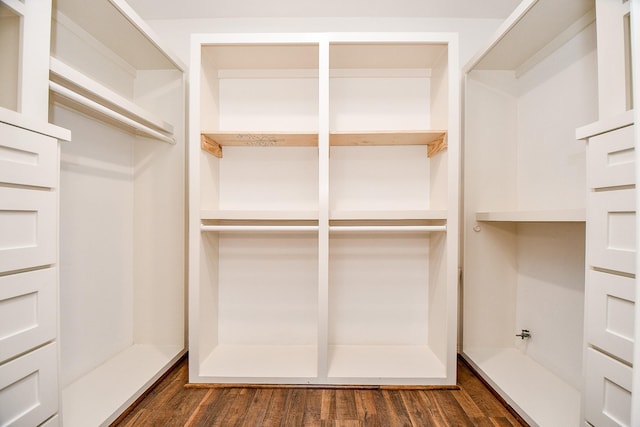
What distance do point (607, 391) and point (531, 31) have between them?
5.41 feet

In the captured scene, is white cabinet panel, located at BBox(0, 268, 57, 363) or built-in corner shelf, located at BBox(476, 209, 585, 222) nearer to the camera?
white cabinet panel, located at BBox(0, 268, 57, 363)

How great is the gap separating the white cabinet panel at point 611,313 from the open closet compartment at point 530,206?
311mm

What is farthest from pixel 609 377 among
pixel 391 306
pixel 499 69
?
pixel 499 69

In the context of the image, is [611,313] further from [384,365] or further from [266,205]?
[266,205]

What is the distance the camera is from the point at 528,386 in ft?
5.06

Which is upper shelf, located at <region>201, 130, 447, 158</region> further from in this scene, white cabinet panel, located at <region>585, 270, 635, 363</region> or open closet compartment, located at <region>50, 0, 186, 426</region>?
white cabinet panel, located at <region>585, 270, 635, 363</region>

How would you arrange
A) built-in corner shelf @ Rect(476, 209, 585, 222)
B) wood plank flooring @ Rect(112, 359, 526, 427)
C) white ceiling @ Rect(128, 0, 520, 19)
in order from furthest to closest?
white ceiling @ Rect(128, 0, 520, 19), wood plank flooring @ Rect(112, 359, 526, 427), built-in corner shelf @ Rect(476, 209, 585, 222)

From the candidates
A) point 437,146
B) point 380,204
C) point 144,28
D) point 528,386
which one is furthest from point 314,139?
point 528,386

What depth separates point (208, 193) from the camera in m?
1.84

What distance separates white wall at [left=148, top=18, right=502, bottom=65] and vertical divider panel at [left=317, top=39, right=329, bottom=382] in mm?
657

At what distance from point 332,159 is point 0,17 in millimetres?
1572

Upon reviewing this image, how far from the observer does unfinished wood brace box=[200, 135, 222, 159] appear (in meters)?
1.74

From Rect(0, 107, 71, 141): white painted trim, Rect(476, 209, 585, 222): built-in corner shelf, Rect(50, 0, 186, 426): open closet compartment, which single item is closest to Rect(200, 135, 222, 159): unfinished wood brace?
Rect(50, 0, 186, 426): open closet compartment

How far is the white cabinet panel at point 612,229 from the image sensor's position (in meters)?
0.98
